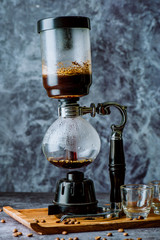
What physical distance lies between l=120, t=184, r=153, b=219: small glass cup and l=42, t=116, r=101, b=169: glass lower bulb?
17 centimetres

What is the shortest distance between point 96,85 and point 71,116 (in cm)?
62

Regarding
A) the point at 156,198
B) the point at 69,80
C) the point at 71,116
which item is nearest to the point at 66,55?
the point at 69,80

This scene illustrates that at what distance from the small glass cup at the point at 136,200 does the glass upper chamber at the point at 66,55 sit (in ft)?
1.17

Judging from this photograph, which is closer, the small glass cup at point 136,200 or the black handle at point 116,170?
the small glass cup at point 136,200

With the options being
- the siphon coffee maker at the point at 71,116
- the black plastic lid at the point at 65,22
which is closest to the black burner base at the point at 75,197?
the siphon coffee maker at the point at 71,116

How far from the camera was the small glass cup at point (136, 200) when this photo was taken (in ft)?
4.82

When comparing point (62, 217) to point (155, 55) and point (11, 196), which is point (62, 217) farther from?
point (155, 55)

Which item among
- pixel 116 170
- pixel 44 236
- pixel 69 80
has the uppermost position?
pixel 69 80

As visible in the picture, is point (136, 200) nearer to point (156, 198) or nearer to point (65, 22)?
point (156, 198)

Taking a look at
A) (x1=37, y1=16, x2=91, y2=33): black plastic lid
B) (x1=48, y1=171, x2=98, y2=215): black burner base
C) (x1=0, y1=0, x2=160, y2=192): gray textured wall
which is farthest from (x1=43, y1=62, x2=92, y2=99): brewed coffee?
(x1=0, y1=0, x2=160, y2=192): gray textured wall

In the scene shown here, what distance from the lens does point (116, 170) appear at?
1.58 m

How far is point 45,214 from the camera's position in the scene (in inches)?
63.2

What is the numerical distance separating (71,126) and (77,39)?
29 centimetres

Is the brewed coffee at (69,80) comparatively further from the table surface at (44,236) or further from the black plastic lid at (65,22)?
the table surface at (44,236)
